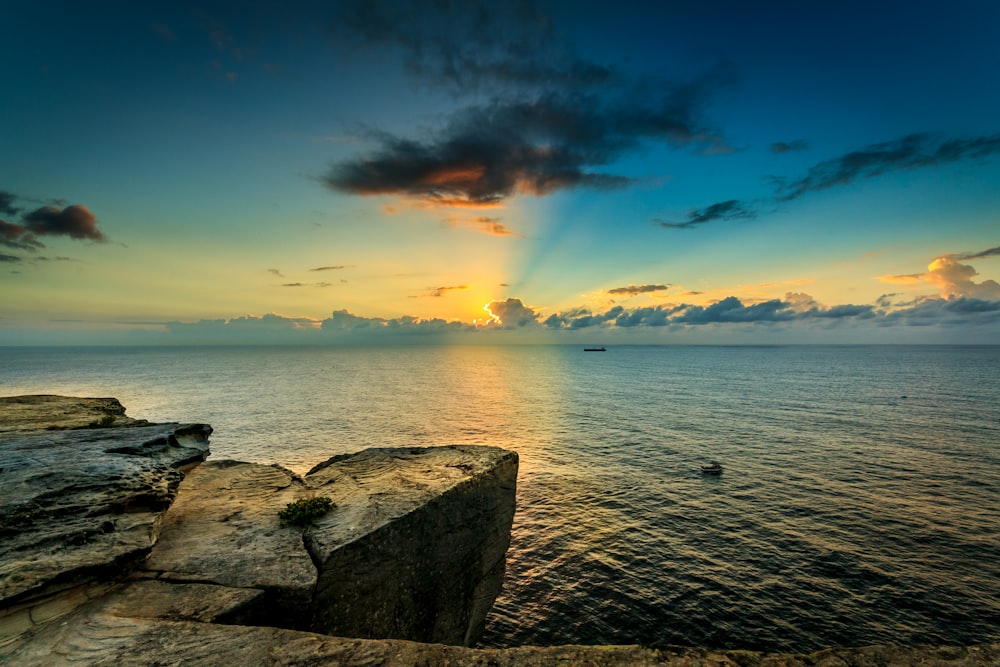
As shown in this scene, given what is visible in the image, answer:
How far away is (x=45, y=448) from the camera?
1591 cm

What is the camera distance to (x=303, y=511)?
590 inches

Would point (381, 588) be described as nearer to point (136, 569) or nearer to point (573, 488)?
point (136, 569)

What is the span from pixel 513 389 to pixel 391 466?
99306mm

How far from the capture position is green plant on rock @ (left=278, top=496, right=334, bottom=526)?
583 inches

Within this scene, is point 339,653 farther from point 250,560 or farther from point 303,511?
point 303,511

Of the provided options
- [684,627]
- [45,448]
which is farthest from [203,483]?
[684,627]

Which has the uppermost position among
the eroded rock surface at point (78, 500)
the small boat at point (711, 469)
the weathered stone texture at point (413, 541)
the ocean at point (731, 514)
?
the eroded rock surface at point (78, 500)

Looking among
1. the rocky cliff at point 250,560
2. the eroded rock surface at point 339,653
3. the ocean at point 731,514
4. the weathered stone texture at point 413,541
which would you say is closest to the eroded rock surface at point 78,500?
the rocky cliff at point 250,560

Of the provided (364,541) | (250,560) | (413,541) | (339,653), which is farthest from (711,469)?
(339,653)

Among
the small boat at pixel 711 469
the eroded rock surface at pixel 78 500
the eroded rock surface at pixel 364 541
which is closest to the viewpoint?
the eroded rock surface at pixel 78 500

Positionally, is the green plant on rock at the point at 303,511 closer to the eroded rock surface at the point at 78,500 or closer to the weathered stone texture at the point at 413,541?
the weathered stone texture at the point at 413,541

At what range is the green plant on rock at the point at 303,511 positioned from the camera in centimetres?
1480

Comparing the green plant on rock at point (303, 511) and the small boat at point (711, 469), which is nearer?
the green plant on rock at point (303, 511)

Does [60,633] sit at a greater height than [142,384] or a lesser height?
greater
